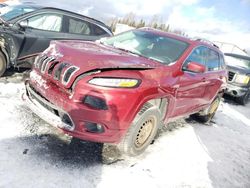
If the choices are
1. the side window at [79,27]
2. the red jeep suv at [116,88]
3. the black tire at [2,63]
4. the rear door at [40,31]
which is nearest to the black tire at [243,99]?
the side window at [79,27]

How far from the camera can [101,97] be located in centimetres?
347

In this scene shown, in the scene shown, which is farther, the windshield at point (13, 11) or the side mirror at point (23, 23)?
the windshield at point (13, 11)

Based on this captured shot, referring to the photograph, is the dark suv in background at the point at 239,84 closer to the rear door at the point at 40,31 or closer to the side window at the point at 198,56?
the side window at the point at 198,56

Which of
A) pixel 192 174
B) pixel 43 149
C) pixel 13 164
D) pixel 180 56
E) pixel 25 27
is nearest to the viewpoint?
pixel 13 164

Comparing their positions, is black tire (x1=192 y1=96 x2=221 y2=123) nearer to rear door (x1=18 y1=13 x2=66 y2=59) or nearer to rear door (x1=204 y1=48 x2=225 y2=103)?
rear door (x1=204 y1=48 x2=225 y2=103)

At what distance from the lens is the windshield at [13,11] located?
6.48 metres

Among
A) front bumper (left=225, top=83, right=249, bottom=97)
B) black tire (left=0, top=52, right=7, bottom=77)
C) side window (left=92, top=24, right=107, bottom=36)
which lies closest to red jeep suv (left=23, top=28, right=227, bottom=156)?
black tire (left=0, top=52, right=7, bottom=77)

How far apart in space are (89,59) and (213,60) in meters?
3.57

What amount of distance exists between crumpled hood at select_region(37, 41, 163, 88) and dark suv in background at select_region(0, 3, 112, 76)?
2305 mm

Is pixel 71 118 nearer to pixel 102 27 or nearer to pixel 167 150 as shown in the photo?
pixel 167 150

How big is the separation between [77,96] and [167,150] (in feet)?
6.68

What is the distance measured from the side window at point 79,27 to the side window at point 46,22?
0.32m

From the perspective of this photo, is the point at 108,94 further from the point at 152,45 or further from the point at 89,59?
the point at 152,45

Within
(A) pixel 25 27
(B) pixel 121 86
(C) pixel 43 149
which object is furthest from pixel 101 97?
(A) pixel 25 27
